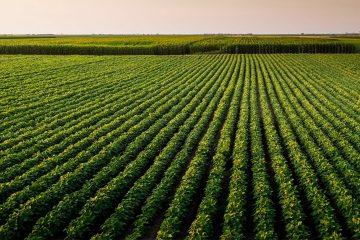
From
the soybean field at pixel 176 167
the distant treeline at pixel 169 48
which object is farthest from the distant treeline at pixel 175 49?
the soybean field at pixel 176 167

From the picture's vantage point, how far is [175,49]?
69.8m

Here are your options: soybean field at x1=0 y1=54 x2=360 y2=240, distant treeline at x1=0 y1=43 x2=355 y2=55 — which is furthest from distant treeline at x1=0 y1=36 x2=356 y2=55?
soybean field at x1=0 y1=54 x2=360 y2=240

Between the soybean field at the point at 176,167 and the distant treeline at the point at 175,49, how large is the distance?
45.0 m

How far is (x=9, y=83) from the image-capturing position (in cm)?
2920

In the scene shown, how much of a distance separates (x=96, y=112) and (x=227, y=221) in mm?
13292

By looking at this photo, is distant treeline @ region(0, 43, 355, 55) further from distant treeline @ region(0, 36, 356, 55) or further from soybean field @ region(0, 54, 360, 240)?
soybean field @ region(0, 54, 360, 240)

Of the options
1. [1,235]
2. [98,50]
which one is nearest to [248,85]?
[1,235]

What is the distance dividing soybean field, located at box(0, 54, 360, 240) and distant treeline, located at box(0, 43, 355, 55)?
148 feet

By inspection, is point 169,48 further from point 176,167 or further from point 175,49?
point 176,167

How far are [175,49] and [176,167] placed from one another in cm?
5994

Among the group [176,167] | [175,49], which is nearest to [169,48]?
[175,49]

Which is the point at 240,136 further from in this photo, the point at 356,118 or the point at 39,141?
the point at 39,141

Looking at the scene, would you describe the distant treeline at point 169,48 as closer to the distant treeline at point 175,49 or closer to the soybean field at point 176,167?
the distant treeline at point 175,49

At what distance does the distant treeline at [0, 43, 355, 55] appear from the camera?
67.5 meters
